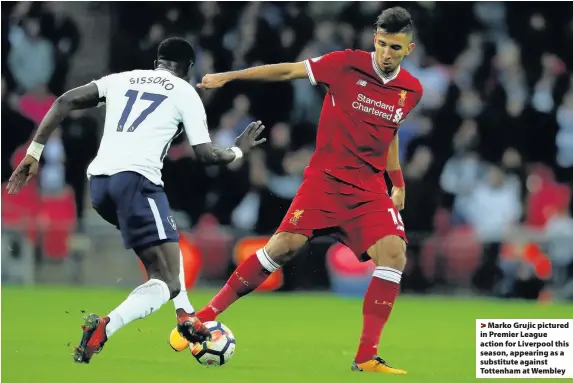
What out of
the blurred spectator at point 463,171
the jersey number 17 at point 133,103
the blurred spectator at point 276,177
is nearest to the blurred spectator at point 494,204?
the blurred spectator at point 463,171

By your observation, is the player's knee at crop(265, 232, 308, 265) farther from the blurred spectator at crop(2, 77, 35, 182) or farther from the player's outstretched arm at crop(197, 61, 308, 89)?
the blurred spectator at crop(2, 77, 35, 182)

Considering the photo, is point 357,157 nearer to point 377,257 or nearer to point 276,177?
point 377,257

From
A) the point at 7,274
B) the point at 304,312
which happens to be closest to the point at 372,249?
the point at 304,312

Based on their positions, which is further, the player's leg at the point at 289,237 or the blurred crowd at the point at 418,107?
the blurred crowd at the point at 418,107

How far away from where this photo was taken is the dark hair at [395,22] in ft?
30.1

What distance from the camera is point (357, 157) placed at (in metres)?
9.52

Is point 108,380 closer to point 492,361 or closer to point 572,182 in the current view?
point 492,361

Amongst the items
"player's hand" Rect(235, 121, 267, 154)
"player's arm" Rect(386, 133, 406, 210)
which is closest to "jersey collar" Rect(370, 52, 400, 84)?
"player's arm" Rect(386, 133, 406, 210)

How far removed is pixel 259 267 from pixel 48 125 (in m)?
1.95

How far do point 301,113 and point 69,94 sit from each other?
32.5 feet

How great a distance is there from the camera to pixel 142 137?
28.9 feet

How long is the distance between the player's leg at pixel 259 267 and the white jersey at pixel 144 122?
115 centimetres

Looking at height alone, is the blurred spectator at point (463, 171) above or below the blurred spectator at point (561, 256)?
above

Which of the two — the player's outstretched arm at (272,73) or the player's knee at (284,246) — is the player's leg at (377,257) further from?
the player's outstretched arm at (272,73)
